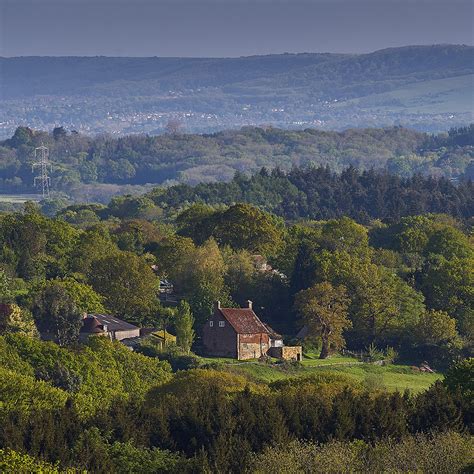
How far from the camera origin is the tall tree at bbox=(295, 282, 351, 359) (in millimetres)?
71562

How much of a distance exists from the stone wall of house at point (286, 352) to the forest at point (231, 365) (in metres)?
1.34

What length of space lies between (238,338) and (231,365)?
4.38 m

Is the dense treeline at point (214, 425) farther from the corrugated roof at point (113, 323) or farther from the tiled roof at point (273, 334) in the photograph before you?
the tiled roof at point (273, 334)

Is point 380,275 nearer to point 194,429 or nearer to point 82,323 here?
point 82,323

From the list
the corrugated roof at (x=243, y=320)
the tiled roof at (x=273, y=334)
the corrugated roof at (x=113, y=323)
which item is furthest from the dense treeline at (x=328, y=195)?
the corrugated roof at (x=113, y=323)

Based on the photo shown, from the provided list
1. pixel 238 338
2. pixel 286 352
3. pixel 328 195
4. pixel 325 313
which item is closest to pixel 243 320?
pixel 238 338

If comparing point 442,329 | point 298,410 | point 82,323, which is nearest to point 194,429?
point 298,410

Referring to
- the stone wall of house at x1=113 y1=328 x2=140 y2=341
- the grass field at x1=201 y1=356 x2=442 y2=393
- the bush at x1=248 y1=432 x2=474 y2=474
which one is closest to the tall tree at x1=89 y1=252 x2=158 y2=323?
the stone wall of house at x1=113 y1=328 x2=140 y2=341

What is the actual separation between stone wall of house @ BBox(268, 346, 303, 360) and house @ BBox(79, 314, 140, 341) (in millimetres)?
5184

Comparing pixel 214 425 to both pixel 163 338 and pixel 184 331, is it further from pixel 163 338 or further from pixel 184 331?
pixel 163 338

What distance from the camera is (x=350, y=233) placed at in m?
91.1

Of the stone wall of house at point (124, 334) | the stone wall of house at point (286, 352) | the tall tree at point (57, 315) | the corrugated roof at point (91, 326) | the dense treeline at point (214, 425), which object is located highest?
the dense treeline at point (214, 425)

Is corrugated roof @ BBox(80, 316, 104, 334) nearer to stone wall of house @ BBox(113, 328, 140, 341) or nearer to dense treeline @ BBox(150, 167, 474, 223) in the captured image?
stone wall of house @ BBox(113, 328, 140, 341)

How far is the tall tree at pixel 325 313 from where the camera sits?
235 feet
